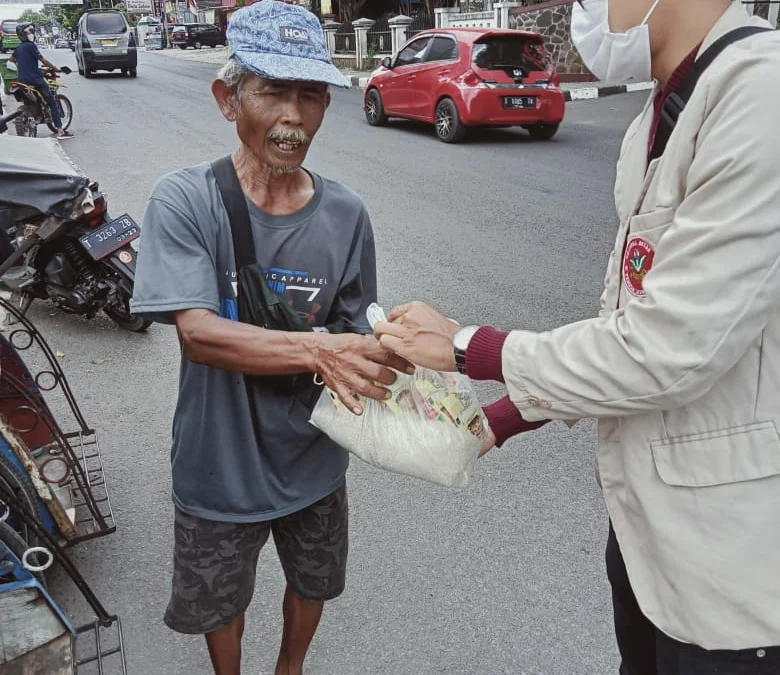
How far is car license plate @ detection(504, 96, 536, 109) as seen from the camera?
10.5m

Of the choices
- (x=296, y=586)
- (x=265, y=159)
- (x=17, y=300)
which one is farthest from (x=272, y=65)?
(x=17, y=300)

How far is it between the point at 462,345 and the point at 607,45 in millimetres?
659

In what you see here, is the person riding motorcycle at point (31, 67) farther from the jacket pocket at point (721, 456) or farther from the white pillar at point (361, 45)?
the jacket pocket at point (721, 456)

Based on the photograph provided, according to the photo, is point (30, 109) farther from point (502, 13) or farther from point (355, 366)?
point (355, 366)

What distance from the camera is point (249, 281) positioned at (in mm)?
1703

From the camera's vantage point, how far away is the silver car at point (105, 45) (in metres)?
23.2

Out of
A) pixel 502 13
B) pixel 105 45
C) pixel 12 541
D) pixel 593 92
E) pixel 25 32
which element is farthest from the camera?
pixel 105 45

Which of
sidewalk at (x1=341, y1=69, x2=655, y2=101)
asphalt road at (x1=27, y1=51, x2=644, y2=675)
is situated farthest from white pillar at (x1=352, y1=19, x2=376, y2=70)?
asphalt road at (x1=27, y1=51, x2=644, y2=675)

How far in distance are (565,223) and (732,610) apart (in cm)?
612

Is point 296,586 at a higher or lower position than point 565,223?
higher

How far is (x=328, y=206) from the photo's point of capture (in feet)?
6.08

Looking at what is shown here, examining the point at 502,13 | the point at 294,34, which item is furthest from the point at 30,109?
the point at 294,34

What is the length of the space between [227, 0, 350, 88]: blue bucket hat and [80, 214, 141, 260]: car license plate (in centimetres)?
351

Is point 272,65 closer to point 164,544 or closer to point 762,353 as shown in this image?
point 762,353
